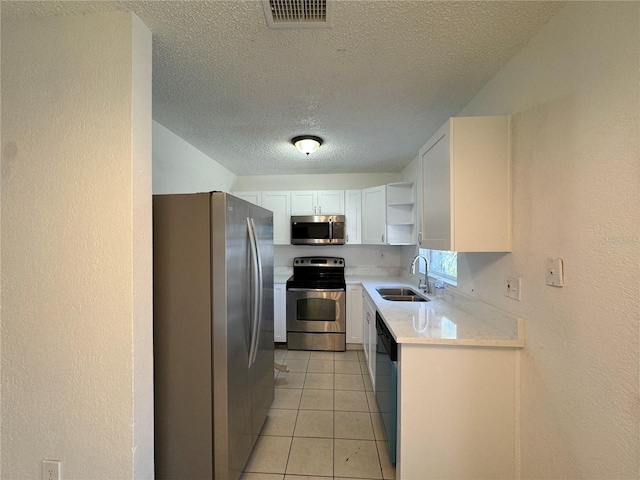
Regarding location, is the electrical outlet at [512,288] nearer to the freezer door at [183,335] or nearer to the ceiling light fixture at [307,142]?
the freezer door at [183,335]

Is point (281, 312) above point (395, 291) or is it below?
below

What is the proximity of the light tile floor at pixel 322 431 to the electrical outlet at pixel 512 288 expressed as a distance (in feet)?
4.34

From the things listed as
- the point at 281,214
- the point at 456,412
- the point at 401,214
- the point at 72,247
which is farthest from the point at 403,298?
the point at 72,247

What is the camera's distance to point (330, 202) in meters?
3.67

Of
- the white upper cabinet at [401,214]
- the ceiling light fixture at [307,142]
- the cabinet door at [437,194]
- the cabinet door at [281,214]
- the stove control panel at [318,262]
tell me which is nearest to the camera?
the cabinet door at [437,194]

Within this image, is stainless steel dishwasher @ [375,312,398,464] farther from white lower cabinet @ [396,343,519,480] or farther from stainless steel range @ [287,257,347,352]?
stainless steel range @ [287,257,347,352]

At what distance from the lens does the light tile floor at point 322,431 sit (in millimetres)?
1605

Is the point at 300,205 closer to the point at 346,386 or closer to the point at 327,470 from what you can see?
the point at 346,386

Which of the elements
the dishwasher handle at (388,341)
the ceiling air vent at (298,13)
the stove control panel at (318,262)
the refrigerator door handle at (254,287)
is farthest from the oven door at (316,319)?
the ceiling air vent at (298,13)

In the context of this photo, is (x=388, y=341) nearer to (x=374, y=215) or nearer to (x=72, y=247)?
(x=72, y=247)

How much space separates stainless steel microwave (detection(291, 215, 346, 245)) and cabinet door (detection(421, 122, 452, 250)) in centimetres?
178

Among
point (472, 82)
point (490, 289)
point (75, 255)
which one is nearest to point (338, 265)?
point (490, 289)

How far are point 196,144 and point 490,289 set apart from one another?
2860 mm

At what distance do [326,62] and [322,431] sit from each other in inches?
98.8
